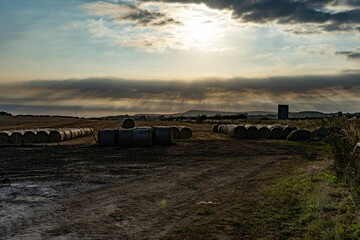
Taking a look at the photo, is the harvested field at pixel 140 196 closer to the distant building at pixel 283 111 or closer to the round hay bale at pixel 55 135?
the round hay bale at pixel 55 135

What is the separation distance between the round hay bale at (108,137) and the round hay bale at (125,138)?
257 mm

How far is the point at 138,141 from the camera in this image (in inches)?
1207

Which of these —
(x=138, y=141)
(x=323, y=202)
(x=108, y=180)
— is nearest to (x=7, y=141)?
(x=138, y=141)

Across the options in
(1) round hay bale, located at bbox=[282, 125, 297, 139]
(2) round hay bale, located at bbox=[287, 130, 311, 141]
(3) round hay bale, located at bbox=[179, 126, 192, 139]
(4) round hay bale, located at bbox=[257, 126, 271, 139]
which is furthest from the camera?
(4) round hay bale, located at bbox=[257, 126, 271, 139]

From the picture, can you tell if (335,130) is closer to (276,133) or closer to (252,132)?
(276,133)

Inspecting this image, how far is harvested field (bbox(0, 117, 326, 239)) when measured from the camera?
9367 mm

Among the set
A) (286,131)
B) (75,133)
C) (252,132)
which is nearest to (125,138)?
(75,133)

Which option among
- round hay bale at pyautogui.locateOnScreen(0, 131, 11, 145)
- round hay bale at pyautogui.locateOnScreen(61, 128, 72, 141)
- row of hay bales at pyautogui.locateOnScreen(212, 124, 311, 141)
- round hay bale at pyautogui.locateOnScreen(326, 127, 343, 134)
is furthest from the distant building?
round hay bale at pyautogui.locateOnScreen(326, 127, 343, 134)

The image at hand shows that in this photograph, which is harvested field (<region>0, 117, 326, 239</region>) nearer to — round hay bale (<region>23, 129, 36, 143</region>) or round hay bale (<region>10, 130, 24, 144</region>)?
round hay bale (<region>10, 130, 24, 144</region>)

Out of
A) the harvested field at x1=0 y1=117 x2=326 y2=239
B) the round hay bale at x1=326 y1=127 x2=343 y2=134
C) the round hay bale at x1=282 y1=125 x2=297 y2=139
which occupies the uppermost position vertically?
the round hay bale at x1=326 y1=127 x2=343 y2=134

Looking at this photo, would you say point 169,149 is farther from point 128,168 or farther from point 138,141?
point 128,168

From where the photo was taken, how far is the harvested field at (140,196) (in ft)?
30.7

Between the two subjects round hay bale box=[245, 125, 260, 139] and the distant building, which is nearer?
round hay bale box=[245, 125, 260, 139]

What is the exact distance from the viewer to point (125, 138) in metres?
31.1
